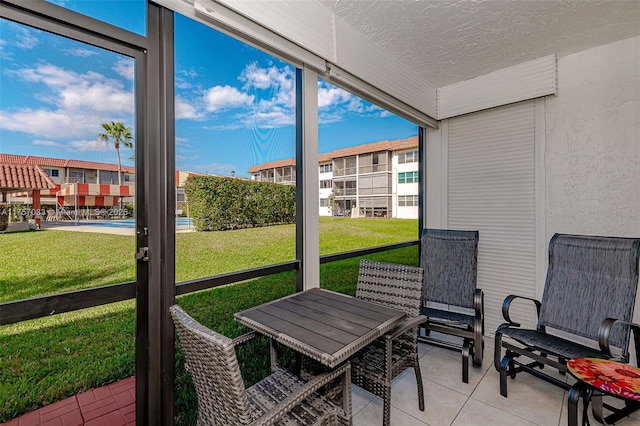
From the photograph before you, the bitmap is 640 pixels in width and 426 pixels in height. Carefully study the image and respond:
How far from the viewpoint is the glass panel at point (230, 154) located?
1.80 m

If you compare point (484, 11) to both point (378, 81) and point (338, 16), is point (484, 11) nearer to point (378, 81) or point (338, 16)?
point (378, 81)

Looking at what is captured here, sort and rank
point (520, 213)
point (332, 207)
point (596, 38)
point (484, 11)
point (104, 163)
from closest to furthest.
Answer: point (104, 163)
point (484, 11)
point (596, 38)
point (332, 207)
point (520, 213)

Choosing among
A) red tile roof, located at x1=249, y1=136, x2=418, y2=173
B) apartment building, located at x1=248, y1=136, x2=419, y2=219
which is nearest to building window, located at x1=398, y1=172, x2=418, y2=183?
apartment building, located at x1=248, y1=136, x2=419, y2=219

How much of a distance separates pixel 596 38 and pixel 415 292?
279cm

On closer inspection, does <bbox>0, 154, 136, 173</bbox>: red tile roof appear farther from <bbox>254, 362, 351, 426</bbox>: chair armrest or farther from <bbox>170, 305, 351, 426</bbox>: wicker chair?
<bbox>254, 362, 351, 426</bbox>: chair armrest

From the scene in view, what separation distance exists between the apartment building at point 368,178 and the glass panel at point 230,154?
0.61ft

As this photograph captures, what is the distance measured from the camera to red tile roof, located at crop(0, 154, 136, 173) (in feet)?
4.21

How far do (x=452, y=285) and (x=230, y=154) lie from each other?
2.61 meters

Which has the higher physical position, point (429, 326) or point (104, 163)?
point (104, 163)

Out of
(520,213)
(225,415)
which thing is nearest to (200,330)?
(225,415)

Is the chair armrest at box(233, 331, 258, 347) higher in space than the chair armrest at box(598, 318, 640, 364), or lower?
higher

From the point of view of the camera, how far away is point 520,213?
316 centimetres

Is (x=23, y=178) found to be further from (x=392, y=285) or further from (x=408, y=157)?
(x=408, y=157)

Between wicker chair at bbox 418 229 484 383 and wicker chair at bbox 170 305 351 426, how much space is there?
5.24ft
